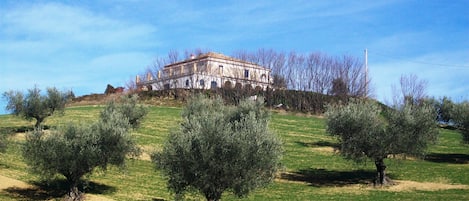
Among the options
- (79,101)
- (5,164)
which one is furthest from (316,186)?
(79,101)

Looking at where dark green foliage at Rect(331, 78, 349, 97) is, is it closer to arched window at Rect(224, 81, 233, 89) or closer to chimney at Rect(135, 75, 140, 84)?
arched window at Rect(224, 81, 233, 89)

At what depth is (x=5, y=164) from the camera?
127 feet

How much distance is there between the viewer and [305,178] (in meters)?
43.3

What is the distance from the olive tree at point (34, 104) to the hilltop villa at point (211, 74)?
51072mm

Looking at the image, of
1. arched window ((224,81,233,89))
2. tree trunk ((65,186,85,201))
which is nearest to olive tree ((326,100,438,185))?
tree trunk ((65,186,85,201))

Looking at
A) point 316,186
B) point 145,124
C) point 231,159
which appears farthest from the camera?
point 145,124

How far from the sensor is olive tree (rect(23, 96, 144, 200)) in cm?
3156

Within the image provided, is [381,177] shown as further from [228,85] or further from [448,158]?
[228,85]

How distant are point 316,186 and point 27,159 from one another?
21.0 m

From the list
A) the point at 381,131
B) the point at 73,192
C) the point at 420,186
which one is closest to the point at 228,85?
the point at 381,131

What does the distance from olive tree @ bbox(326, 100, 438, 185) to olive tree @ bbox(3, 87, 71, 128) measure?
28.7 meters

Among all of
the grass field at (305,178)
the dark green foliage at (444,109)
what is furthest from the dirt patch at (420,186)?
the dark green foliage at (444,109)

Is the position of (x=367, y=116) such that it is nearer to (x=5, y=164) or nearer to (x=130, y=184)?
(x=130, y=184)

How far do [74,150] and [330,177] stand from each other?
21850 mm
